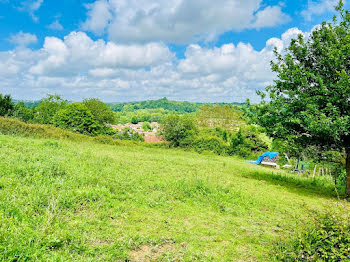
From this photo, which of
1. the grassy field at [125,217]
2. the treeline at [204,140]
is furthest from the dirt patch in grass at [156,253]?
the treeline at [204,140]

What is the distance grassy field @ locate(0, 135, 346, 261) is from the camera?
3812 mm

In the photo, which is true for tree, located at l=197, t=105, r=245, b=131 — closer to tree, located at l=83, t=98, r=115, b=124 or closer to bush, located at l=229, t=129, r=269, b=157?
bush, located at l=229, t=129, r=269, b=157

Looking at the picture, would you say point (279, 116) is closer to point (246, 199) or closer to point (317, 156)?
point (317, 156)

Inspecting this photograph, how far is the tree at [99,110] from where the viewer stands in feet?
164

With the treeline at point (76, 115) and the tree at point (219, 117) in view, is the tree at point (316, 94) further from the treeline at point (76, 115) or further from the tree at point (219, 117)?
the tree at point (219, 117)

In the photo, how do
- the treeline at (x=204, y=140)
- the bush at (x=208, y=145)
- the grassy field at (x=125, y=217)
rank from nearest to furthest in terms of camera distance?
the grassy field at (x=125, y=217) < the bush at (x=208, y=145) < the treeline at (x=204, y=140)

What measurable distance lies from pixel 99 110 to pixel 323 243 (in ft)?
168

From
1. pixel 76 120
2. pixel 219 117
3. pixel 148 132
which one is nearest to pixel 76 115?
pixel 76 120

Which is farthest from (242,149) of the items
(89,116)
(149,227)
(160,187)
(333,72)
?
(149,227)

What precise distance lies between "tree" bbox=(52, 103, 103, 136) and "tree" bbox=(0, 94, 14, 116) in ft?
34.0

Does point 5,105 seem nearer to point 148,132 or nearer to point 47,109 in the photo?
point 47,109

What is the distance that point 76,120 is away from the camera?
4397 centimetres

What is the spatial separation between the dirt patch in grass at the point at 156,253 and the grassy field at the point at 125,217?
18mm

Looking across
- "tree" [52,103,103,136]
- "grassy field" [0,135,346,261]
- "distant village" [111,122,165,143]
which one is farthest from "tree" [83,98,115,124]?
"grassy field" [0,135,346,261]
